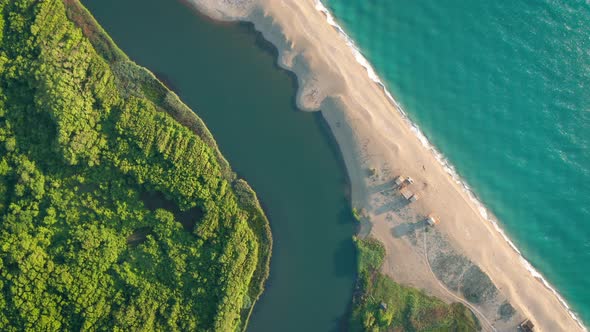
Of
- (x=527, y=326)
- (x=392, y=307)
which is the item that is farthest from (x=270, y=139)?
(x=527, y=326)

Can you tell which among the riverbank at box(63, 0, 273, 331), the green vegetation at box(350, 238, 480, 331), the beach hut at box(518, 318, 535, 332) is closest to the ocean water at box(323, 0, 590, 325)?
the beach hut at box(518, 318, 535, 332)

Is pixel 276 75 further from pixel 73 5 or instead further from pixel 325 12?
pixel 73 5

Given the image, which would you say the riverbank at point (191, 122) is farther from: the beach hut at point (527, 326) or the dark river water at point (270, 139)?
the beach hut at point (527, 326)

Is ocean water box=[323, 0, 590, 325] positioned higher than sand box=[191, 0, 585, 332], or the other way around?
ocean water box=[323, 0, 590, 325]

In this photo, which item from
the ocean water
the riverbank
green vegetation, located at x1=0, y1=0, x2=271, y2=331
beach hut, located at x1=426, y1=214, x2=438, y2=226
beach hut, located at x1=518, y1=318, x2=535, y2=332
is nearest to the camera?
green vegetation, located at x1=0, y1=0, x2=271, y2=331

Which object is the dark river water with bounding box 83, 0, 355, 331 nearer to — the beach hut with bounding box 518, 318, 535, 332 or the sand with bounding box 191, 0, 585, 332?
the sand with bounding box 191, 0, 585, 332

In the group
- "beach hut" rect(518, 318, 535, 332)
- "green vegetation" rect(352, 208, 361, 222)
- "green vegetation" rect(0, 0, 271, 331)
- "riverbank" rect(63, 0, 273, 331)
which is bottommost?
"green vegetation" rect(0, 0, 271, 331)

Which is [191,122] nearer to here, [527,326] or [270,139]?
[270,139]
